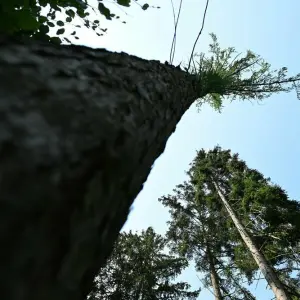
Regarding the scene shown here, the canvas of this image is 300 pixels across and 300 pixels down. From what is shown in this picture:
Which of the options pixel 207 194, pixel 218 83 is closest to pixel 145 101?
pixel 218 83

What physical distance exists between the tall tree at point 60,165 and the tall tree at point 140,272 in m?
15.1

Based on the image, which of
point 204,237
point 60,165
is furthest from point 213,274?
point 60,165

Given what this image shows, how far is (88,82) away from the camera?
0.98 m

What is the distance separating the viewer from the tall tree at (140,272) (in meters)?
15.5

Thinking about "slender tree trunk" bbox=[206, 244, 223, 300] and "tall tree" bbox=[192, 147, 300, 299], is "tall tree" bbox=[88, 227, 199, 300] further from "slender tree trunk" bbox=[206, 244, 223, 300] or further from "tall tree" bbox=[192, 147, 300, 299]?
"tall tree" bbox=[192, 147, 300, 299]

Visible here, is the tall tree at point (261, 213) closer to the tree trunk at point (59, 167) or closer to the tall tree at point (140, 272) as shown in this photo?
the tall tree at point (140, 272)

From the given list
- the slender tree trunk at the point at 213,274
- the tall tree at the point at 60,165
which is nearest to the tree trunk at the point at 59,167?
the tall tree at the point at 60,165

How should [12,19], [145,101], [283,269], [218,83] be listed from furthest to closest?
[283,269], [218,83], [12,19], [145,101]

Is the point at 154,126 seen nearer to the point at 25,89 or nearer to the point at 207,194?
the point at 25,89

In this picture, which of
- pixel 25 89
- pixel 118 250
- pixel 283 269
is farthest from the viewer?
pixel 118 250

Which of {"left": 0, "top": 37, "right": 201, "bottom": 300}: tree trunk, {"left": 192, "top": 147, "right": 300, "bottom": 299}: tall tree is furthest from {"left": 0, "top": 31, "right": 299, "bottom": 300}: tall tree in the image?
{"left": 192, "top": 147, "right": 300, "bottom": 299}: tall tree

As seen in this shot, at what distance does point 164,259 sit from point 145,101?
1769 centimetres

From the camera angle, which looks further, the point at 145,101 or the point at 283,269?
the point at 283,269

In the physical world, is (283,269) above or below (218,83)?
above
